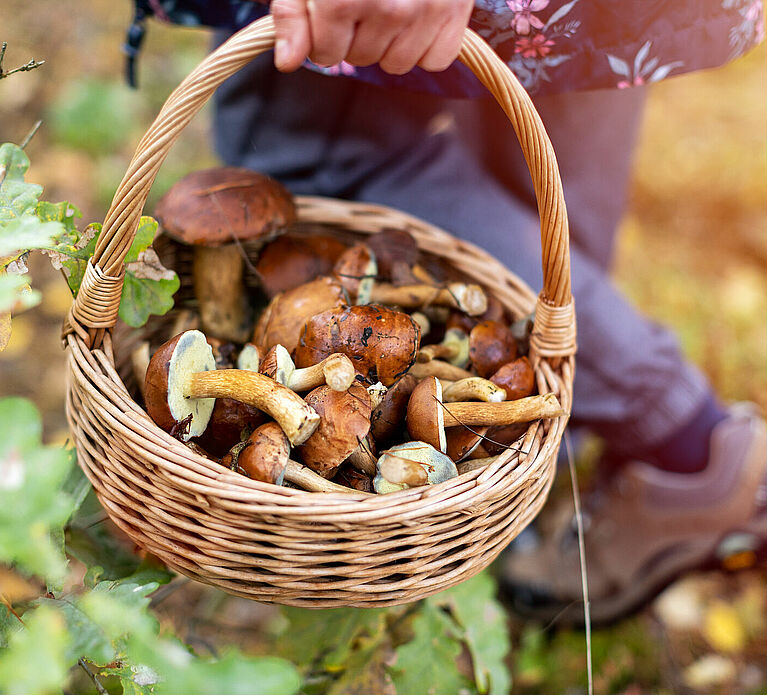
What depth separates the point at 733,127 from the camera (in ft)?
9.51

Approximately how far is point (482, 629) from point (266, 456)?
1.97ft

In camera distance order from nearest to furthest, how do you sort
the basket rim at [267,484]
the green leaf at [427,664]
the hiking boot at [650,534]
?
the basket rim at [267,484] → the green leaf at [427,664] → the hiking boot at [650,534]

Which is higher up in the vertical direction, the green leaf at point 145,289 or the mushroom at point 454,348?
the green leaf at point 145,289

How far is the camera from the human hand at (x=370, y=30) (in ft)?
2.38

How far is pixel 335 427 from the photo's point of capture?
0.81 meters

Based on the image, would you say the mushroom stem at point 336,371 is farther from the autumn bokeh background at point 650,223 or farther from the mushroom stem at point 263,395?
the autumn bokeh background at point 650,223

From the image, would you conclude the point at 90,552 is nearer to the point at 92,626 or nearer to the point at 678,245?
the point at 92,626

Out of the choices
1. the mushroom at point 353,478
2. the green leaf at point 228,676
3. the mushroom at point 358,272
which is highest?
the green leaf at point 228,676

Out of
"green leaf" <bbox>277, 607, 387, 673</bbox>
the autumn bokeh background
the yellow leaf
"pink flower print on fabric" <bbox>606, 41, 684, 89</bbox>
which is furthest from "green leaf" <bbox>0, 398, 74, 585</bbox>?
the yellow leaf

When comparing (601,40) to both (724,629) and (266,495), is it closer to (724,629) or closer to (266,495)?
(266,495)

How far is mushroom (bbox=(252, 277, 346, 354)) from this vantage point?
0.98 metres

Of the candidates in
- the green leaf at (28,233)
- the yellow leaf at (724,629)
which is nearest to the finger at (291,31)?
the green leaf at (28,233)

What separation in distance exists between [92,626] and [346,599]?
11.6 inches

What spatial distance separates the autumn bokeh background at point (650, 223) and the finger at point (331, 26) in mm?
1260
